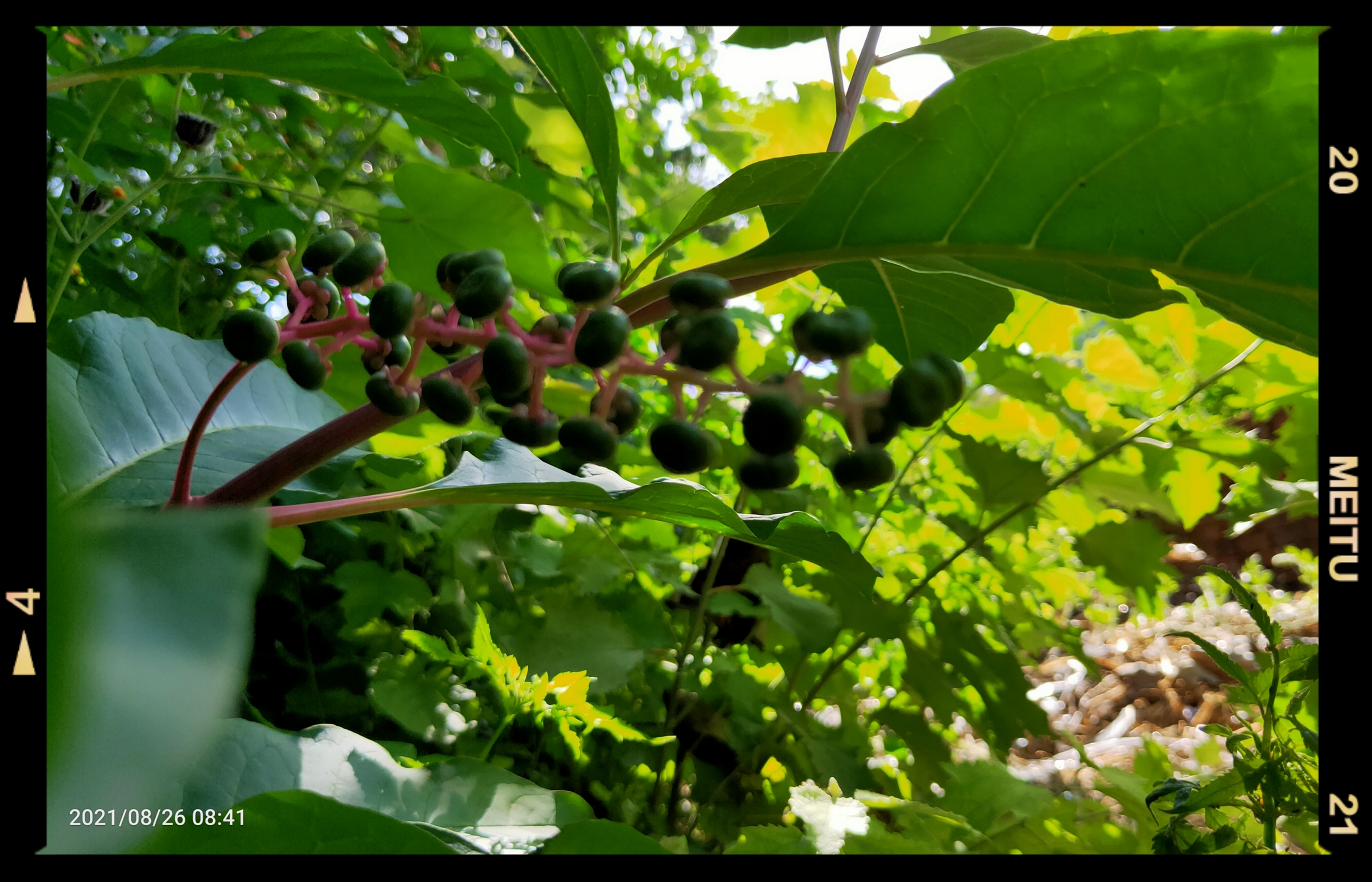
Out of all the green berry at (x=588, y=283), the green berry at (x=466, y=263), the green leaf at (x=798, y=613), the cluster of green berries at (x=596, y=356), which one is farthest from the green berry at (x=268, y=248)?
the green leaf at (x=798, y=613)

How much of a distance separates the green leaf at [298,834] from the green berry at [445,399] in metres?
0.22

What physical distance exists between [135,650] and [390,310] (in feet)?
0.73

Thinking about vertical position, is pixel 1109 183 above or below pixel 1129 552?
above

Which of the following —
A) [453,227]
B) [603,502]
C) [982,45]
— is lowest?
[603,502]

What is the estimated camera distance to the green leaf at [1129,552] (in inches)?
45.1

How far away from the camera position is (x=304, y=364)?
49 centimetres

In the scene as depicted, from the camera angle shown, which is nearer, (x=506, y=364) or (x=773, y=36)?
(x=506, y=364)

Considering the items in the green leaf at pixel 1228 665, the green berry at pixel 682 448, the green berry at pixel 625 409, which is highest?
the green berry at pixel 625 409

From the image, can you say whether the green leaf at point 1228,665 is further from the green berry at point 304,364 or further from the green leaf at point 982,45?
the green berry at point 304,364

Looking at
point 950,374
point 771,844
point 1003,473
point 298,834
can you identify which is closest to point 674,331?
point 950,374
